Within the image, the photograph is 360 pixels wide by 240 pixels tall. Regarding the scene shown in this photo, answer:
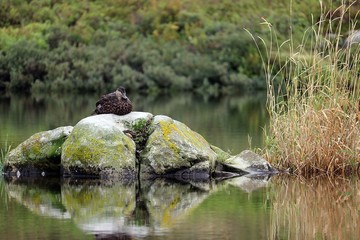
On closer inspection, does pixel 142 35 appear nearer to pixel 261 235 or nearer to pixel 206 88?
pixel 206 88

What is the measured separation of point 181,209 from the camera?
1206cm

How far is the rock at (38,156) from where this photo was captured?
1523cm

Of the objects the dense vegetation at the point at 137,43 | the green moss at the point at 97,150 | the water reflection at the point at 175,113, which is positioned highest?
the dense vegetation at the point at 137,43

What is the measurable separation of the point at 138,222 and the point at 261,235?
1.54 m

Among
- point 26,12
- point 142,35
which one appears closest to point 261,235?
point 142,35

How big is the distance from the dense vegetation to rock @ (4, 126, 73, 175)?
26722 mm

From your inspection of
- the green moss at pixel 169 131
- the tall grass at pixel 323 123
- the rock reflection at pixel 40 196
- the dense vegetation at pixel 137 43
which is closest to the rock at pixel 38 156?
the rock reflection at pixel 40 196

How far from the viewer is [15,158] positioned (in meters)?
15.3

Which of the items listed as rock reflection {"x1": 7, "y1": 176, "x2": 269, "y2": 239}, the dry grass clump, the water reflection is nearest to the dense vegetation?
the water reflection

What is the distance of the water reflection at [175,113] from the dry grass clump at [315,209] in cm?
398

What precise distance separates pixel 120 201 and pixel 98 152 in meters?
2.12

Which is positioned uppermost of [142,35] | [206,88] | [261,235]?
[142,35]

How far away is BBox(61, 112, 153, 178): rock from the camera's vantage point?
48.3 ft

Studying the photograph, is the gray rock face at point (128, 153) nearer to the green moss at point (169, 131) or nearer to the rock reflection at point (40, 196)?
the green moss at point (169, 131)
